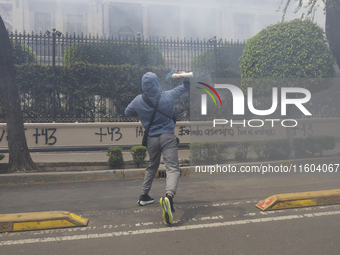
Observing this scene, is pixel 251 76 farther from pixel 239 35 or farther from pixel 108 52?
pixel 239 35

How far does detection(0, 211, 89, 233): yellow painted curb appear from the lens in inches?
132

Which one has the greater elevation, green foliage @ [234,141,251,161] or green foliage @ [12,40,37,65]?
green foliage @ [12,40,37,65]

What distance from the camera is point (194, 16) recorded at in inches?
1253

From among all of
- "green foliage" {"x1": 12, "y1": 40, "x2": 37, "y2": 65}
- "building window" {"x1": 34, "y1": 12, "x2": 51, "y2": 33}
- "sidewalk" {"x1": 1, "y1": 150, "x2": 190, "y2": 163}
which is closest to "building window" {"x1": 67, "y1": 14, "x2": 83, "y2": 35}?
"building window" {"x1": 34, "y1": 12, "x2": 51, "y2": 33}

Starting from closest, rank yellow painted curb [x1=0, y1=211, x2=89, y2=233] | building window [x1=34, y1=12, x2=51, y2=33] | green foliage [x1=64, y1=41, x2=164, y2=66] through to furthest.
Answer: yellow painted curb [x1=0, y1=211, x2=89, y2=233], green foliage [x1=64, y1=41, x2=164, y2=66], building window [x1=34, y1=12, x2=51, y2=33]

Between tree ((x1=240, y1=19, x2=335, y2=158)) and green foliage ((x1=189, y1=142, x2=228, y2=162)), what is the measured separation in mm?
2019

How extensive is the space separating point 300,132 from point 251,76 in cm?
434

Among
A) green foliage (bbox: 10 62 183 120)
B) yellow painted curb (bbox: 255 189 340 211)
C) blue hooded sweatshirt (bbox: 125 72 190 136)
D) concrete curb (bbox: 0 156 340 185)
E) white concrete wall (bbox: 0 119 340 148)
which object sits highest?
green foliage (bbox: 10 62 183 120)

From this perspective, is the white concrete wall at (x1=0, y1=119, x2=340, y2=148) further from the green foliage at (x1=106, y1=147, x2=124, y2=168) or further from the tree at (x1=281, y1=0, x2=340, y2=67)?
the tree at (x1=281, y1=0, x2=340, y2=67)

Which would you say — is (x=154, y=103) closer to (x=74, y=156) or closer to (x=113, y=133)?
(x=74, y=156)

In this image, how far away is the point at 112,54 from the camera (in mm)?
10375

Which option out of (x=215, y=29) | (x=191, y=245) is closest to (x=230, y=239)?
(x=191, y=245)

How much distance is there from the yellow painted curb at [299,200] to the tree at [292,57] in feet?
13.3

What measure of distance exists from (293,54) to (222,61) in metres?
3.38
